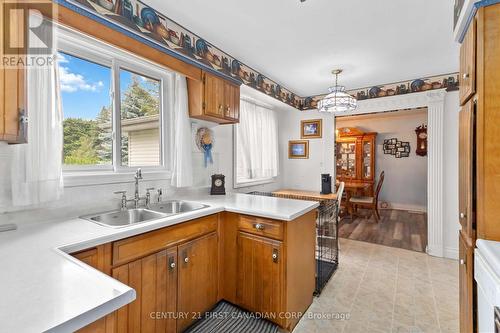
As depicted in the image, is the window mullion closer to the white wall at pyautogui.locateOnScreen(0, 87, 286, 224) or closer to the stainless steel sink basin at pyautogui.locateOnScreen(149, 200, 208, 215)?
the white wall at pyautogui.locateOnScreen(0, 87, 286, 224)

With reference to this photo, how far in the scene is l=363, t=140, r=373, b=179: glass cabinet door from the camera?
6.05 metres

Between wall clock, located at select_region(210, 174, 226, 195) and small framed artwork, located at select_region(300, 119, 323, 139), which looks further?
small framed artwork, located at select_region(300, 119, 323, 139)

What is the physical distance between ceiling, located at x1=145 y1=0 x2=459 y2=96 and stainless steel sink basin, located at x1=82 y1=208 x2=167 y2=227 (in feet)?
5.45

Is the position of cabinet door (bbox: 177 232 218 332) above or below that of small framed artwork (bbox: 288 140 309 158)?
below

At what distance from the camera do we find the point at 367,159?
20.0 feet

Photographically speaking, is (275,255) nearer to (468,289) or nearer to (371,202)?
(468,289)

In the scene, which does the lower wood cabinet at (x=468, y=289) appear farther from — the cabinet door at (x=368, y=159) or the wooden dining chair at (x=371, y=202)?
the cabinet door at (x=368, y=159)

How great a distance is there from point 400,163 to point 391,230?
8.19ft

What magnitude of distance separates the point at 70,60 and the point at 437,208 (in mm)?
4381

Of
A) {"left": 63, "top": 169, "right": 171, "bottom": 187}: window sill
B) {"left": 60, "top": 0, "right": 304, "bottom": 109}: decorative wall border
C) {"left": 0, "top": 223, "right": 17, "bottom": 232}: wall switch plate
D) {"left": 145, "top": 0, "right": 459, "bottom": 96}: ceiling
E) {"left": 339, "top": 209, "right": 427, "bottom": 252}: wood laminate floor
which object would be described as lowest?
{"left": 339, "top": 209, "right": 427, "bottom": 252}: wood laminate floor

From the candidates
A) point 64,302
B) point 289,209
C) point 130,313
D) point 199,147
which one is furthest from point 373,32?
point 130,313

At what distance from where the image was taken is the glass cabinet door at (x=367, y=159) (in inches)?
238

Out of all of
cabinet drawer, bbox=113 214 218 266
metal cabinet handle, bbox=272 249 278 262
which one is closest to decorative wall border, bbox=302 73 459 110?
metal cabinet handle, bbox=272 249 278 262

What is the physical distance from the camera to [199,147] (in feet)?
→ 8.44
